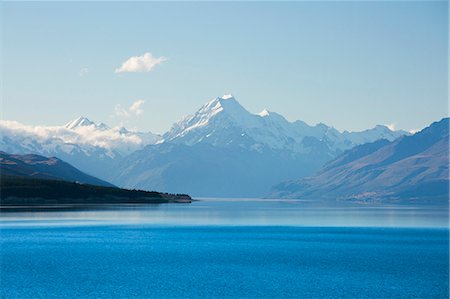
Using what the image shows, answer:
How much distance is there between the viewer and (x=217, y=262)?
324 feet

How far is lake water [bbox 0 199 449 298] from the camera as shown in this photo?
76.4 metres

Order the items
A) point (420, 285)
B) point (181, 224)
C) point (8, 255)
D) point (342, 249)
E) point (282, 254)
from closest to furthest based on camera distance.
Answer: point (420, 285)
point (8, 255)
point (282, 254)
point (342, 249)
point (181, 224)

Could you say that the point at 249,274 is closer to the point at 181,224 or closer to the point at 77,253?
the point at 77,253

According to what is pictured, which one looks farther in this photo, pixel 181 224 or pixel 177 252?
pixel 181 224

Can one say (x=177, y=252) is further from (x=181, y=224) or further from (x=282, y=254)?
(x=181, y=224)

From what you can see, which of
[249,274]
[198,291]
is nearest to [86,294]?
[198,291]

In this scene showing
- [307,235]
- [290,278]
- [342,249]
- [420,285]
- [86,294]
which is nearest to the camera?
[86,294]

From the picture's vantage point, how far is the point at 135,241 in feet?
412

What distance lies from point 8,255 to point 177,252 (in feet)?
77.6

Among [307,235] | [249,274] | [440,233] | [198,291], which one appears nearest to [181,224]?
[307,235]

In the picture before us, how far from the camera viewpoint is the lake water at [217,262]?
76.4 meters

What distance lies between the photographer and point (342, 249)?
117250 mm

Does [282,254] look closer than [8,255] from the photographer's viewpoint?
No

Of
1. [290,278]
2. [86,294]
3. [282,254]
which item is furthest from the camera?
[282,254]
